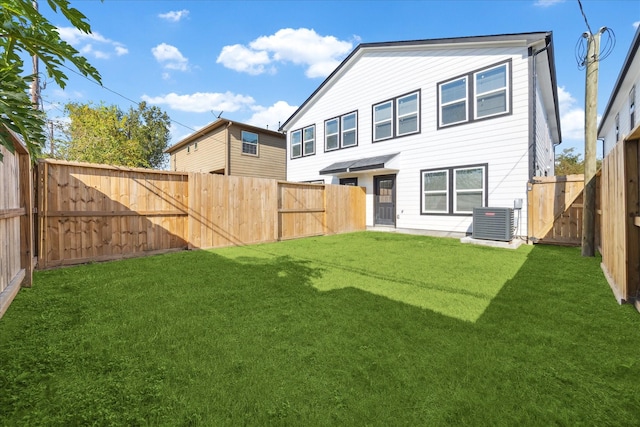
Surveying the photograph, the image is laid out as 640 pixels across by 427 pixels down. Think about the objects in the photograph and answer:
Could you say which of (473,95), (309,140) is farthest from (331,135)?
(473,95)

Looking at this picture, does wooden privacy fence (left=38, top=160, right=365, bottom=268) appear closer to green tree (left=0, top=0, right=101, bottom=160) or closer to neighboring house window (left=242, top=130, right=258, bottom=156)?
green tree (left=0, top=0, right=101, bottom=160)

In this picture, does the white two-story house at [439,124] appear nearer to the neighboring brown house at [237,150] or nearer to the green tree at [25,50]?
the neighboring brown house at [237,150]

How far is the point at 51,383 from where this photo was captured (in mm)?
1839

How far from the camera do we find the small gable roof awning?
1087 cm

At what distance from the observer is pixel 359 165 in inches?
449

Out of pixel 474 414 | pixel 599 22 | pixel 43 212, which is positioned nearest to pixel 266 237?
pixel 43 212

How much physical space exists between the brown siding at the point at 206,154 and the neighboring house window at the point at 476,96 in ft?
37.9

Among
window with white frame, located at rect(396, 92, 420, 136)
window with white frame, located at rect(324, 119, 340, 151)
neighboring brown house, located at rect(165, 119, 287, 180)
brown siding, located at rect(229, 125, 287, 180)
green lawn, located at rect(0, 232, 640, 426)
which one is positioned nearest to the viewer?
green lawn, located at rect(0, 232, 640, 426)

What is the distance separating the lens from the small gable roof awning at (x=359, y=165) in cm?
1087

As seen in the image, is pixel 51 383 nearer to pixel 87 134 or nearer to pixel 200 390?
pixel 200 390

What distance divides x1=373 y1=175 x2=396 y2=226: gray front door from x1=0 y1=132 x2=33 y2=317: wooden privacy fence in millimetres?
10243

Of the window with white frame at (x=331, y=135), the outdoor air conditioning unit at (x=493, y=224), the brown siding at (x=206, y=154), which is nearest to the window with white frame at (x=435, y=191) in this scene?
the outdoor air conditioning unit at (x=493, y=224)

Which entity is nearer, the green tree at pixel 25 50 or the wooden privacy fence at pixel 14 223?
the green tree at pixel 25 50

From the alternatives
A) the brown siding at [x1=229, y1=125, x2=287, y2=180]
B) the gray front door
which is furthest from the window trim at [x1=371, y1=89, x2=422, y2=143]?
the brown siding at [x1=229, y1=125, x2=287, y2=180]
